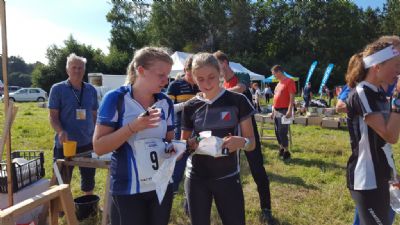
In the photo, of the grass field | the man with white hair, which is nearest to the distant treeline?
the grass field

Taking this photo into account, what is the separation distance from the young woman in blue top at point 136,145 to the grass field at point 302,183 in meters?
2.11

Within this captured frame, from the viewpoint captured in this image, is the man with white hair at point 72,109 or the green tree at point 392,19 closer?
the man with white hair at point 72,109

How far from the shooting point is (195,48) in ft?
155

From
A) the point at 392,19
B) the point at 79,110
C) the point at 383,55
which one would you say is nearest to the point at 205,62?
the point at 383,55

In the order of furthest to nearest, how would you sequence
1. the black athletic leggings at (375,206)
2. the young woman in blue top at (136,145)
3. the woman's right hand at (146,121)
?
1. the black athletic leggings at (375,206)
2. the young woman in blue top at (136,145)
3. the woman's right hand at (146,121)

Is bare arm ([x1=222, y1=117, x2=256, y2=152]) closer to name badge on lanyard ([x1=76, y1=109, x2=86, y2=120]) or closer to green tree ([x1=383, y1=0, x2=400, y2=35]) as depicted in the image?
name badge on lanyard ([x1=76, y1=109, x2=86, y2=120])

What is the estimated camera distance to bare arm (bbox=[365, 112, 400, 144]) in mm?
2133

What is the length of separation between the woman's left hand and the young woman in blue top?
0.44 m

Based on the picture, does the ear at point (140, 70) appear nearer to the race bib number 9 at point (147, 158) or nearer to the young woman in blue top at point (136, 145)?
the young woman in blue top at point (136, 145)

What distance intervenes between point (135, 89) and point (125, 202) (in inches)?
26.0

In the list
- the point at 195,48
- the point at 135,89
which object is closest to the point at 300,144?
the point at 135,89

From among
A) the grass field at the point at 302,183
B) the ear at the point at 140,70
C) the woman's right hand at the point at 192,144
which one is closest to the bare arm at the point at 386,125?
the woman's right hand at the point at 192,144

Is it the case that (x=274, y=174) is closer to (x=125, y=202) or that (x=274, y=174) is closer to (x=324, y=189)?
(x=324, y=189)

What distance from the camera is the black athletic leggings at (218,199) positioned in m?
2.52
